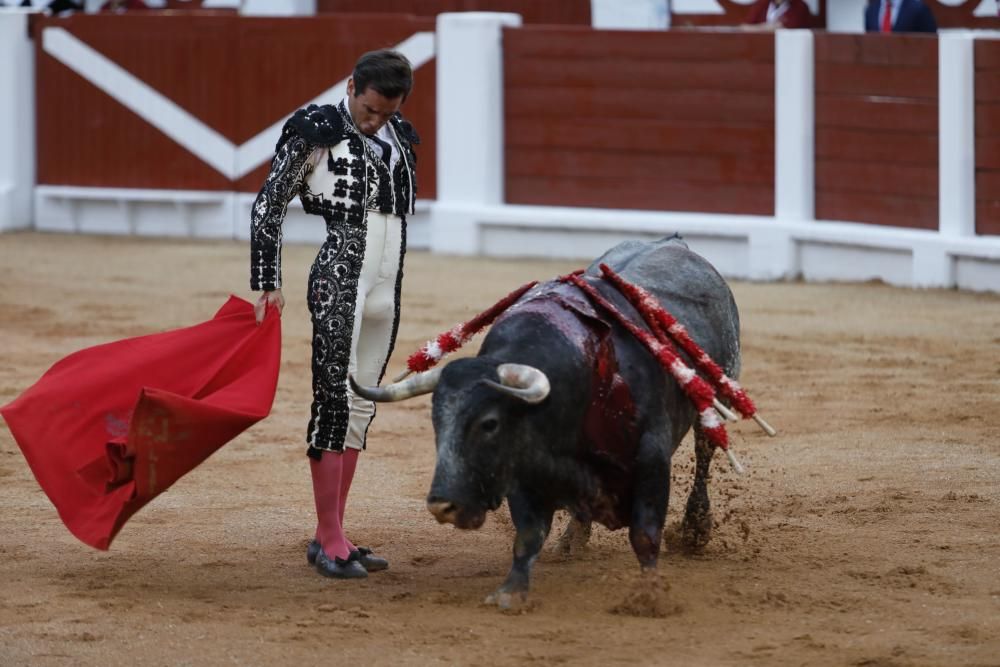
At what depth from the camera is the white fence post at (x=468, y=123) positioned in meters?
9.66

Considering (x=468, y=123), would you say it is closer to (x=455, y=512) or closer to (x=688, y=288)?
(x=688, y=288)

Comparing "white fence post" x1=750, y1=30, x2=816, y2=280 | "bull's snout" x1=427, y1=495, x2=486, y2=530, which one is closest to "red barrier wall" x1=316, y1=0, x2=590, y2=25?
"white fence post" x1=750, y1=30, x2=816, y2=280

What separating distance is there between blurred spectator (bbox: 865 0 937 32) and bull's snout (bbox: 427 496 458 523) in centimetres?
594

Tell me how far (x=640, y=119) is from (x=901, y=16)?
57.2 inches

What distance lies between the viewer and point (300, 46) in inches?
405

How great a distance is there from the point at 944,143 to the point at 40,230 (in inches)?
222

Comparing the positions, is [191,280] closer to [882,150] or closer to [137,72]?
[137,72]

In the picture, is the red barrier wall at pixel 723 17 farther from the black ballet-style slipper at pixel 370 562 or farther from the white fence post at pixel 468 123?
the black ballet-style slipper at pixel 370 562

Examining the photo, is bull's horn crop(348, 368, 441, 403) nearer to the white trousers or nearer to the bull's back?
the white trousers

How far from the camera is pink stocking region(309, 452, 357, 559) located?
3.81 metres

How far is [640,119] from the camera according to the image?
9.33m

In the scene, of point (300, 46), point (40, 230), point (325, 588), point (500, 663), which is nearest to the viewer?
point (500, 663)

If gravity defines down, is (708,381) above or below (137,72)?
below

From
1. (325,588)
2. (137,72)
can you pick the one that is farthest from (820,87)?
(325,588)
